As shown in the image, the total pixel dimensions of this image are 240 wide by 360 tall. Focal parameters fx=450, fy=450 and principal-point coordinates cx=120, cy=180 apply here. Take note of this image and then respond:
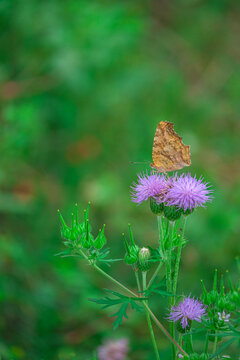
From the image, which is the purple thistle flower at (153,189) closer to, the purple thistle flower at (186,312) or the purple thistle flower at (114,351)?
the purple thistle flower at (186,312)

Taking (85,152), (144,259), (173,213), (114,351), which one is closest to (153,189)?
(173,213)

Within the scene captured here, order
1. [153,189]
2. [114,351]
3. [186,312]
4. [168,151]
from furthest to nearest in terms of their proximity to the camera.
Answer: [114,351], [168,151], [153,189], [186,312]

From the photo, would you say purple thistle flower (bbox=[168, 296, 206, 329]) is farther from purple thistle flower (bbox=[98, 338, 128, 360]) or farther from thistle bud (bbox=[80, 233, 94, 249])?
purple thistle flower (bbox=[98, 338, 128, 360])

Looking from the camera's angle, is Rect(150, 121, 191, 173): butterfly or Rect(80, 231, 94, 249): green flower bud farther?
Rect(150, 121, 191, 173): butterfly

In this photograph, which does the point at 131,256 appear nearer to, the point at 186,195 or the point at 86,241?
the point at 86,241

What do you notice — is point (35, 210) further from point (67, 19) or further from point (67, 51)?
point (67, 19)

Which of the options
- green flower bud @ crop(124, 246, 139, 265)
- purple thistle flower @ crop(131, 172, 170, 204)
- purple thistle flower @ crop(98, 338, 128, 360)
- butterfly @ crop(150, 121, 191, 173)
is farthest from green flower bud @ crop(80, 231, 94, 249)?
purple thistle flower @ crop(98, 338, 128, 360)
